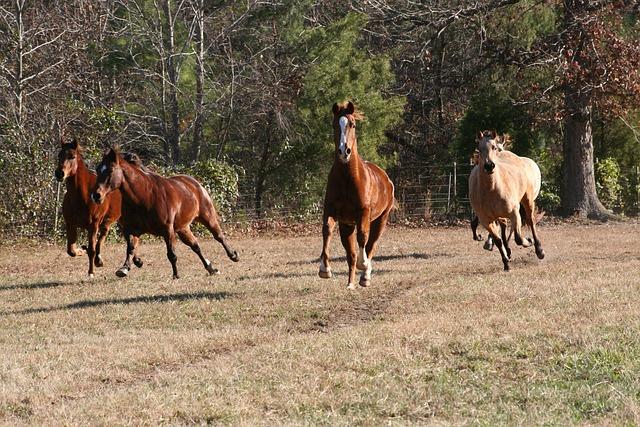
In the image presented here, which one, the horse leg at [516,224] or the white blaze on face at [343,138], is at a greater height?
the white blaze on face at [343,138]

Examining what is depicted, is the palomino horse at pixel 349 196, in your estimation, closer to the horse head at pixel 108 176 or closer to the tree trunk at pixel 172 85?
the horse head at pixel 108 176

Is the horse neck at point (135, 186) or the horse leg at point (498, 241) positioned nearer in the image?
the horse neck at point (135, 186)

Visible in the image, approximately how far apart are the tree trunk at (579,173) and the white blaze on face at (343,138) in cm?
1887

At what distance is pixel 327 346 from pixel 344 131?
3.87 m

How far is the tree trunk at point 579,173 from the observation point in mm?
30719

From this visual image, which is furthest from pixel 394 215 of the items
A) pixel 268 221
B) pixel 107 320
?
pixel 107 320

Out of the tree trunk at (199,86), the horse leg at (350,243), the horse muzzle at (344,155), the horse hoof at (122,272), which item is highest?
the tree trunk at (199,86)

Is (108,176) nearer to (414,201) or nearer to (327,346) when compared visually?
(327,346)

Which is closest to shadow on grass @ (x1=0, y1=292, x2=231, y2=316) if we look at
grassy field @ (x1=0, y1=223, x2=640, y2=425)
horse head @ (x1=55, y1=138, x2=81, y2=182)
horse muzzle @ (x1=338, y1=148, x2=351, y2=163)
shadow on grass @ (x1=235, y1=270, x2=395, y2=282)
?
grassy field @ (x1=0, y1=223, x2=640, y2=425)

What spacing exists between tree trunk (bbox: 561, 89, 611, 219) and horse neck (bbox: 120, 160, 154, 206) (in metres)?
18.0

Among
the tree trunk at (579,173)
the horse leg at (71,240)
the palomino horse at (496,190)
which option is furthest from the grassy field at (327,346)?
the tree trunk at (579,173)

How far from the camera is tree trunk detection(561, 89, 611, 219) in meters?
30.7

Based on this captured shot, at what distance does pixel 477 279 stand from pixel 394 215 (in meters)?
16.4

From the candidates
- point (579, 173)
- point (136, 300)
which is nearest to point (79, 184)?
point (136, 300)
